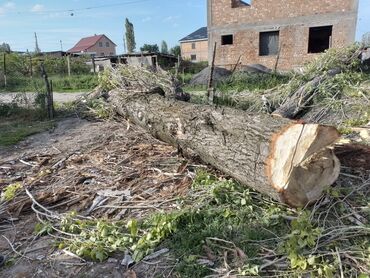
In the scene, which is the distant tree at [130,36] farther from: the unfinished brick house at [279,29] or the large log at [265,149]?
the large log at [265,149]

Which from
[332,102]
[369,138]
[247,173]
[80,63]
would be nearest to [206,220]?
[247,173]

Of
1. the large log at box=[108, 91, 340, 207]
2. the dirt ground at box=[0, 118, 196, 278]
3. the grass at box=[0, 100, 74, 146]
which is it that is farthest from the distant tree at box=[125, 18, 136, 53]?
the large log at box=[108, 91, 340, 207]

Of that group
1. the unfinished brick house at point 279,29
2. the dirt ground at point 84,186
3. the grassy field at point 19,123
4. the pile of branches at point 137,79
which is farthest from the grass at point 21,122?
the unfinished brick house at point 279,29

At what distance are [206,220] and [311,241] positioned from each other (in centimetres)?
80

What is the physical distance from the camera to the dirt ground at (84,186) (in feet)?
7.43

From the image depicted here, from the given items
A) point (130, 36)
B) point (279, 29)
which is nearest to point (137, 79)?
point (279, 29)

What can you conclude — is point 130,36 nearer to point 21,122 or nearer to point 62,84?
point 62,84

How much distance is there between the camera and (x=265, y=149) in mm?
2639

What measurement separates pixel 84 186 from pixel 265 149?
203 centimetres

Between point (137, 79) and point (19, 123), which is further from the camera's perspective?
point (19, 123)

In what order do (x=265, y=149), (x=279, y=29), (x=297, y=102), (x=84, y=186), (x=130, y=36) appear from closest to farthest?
(x=265, y=149), (x=84, y=186), (x=297, y=102), (x=279, y=29), (x=130, y=36)

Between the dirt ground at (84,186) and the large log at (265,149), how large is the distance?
0.46 m

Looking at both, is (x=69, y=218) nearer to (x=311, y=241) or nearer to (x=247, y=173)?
(x=247, y=173)

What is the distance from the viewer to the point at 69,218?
108 inches
